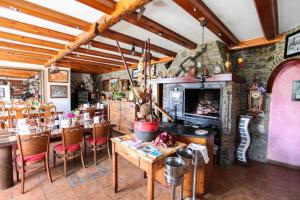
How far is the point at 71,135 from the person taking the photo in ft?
8.73

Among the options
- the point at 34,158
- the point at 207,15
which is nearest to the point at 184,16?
the point at 207,15

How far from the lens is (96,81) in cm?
884

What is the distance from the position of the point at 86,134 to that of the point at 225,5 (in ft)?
12.4

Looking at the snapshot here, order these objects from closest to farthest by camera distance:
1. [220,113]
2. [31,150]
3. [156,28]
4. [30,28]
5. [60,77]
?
[31,150] < [156,28] < [30,28] < [220,113] < [60,77]

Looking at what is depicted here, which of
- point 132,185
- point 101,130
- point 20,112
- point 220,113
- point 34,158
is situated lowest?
point 132,185

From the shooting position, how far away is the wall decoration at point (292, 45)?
252cm

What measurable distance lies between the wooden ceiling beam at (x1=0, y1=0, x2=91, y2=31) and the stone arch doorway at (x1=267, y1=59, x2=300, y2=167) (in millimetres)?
3881

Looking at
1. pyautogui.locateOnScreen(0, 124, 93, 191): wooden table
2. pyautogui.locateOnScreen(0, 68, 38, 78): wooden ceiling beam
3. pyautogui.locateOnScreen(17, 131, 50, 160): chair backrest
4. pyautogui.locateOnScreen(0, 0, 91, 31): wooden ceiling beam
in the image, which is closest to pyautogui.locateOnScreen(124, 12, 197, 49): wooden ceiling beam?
pyautogui.locateOnScreen(0, 0, 91, 31): wooden ceiling beam

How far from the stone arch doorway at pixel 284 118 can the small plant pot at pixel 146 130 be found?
2926mm

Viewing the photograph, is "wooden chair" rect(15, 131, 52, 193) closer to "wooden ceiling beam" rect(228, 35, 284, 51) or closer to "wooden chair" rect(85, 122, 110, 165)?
"wooden chair" rect(85, 122, 110, 165)

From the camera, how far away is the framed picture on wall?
21.8 ft

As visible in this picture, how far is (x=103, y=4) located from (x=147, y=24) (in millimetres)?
751

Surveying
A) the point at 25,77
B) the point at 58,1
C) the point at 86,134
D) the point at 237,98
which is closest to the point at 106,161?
the point at 86,134

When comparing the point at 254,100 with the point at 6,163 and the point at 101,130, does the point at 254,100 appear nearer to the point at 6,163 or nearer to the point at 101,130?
the point at 101,130
